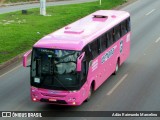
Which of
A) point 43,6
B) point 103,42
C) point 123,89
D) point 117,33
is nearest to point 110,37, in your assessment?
point 103,42

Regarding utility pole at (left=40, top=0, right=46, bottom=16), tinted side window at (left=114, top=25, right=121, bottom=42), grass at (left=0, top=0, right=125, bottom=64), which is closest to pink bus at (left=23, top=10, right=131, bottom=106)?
tinted side window at (left=114, top=25, right=121, bottom=42)

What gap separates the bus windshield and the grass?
8.77 m

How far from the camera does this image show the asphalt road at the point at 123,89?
1927cm

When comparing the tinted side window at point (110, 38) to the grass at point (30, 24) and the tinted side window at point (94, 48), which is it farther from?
the grass at point (30, 24)

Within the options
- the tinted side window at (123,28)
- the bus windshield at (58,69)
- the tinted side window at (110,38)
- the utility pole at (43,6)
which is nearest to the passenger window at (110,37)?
the tinted side window at (110,38)

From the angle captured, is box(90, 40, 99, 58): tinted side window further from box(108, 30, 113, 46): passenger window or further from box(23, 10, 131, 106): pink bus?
box(108, 30, 113, 46): passenger window

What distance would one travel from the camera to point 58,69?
59.6ft

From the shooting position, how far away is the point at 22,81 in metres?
23.0

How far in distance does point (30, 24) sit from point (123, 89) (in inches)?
685

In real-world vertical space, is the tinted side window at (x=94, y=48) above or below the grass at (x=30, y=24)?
above

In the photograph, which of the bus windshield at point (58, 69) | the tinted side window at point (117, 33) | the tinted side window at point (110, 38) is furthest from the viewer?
the tinted side window at point (117, 33)

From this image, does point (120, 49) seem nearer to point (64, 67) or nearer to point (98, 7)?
point (64, 67)

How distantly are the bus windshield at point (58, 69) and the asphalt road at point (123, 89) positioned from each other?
128 centimetres

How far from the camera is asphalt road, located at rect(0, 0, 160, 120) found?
19266mm
